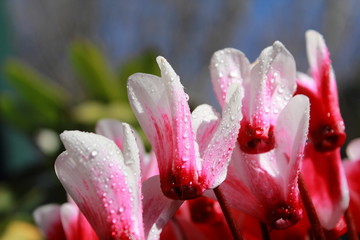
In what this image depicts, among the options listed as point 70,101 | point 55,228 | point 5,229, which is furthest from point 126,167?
point 70,101

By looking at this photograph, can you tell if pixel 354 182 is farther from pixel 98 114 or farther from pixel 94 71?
pixel 94 71

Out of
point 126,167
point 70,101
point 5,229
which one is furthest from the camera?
point 70,101

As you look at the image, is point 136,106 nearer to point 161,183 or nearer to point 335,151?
point 161,183

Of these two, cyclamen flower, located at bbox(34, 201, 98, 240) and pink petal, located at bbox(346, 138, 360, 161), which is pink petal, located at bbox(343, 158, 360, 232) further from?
cyclamen flower, located at bbox(34, 201, 98, 240)

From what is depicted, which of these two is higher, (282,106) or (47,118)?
(282,106)

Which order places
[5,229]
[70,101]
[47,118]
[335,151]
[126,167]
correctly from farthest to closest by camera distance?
[70,101], [47,118], [5,229], [335,151], [126,167]

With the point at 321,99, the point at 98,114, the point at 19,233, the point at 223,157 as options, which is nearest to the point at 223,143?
the point at 223,157

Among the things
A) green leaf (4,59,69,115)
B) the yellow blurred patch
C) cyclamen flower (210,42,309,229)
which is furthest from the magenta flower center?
green leaf (4,59,69,115)

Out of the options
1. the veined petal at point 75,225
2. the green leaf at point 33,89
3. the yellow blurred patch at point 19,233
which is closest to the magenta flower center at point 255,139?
the veined petal at point 75,225
